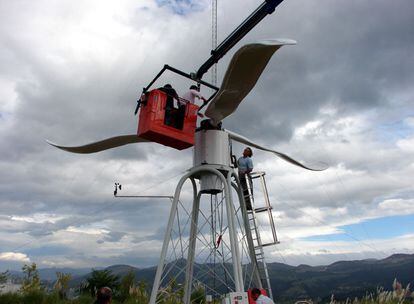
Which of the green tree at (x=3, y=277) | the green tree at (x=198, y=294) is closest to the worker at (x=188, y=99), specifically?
the green tree at (x=198, y=294)

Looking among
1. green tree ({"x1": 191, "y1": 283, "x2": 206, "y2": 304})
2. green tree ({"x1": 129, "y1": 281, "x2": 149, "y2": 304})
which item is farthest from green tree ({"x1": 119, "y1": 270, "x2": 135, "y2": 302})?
green tree ({"x1": 191, "y1": 283, "x2": 206, "y2": 304})

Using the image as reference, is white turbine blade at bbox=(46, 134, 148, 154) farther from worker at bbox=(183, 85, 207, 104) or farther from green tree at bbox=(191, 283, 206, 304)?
green tree at bbox=(191, 283, 206, 304)

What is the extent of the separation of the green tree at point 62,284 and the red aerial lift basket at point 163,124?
9013 millimetres

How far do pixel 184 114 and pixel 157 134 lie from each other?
3.26ft

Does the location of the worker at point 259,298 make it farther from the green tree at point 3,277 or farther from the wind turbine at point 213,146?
the green tree at point 3,277

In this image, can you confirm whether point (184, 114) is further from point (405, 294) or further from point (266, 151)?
point (405, 294)

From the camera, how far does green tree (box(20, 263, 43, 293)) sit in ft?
48.3

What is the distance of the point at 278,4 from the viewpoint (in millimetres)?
10664

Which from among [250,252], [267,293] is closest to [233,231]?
[250,252]

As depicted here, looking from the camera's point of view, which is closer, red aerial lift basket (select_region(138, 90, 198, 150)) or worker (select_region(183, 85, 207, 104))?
red aerial lift basket (select_region(138, 90, 198, 150))

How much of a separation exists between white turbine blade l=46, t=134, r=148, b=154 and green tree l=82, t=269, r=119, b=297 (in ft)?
25.5

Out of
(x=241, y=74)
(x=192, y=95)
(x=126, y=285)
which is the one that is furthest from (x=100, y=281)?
(x=241, y=74)

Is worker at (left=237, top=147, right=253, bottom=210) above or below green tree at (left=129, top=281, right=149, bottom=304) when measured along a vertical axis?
above

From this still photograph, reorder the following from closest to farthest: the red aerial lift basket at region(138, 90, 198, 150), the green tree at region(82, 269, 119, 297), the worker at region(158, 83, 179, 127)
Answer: the red aerial lift basket at region(138, 90, 198, 150) < the worker at region(158, 83, 179, 127) < the green tree at region(82, 269, 119, 297)
